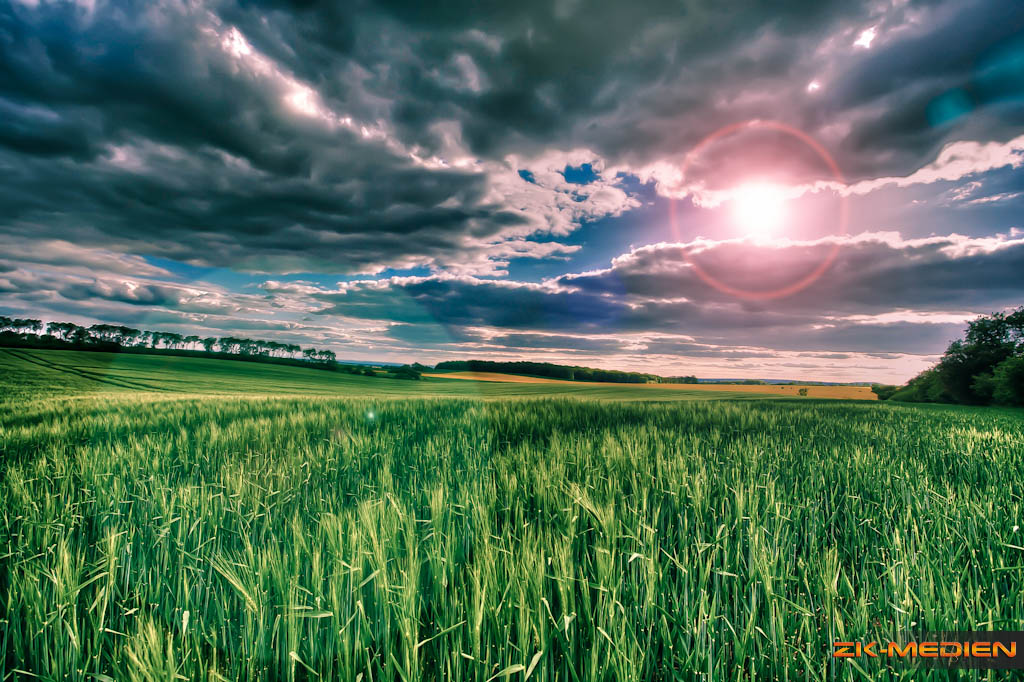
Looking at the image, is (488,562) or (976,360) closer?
(488,562)

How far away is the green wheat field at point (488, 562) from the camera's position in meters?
1.44

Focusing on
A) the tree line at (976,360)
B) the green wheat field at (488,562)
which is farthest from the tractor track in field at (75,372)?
the tree line at (976,360)

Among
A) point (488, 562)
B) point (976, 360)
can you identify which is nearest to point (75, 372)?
point (488, 562)

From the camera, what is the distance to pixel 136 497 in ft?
9.62

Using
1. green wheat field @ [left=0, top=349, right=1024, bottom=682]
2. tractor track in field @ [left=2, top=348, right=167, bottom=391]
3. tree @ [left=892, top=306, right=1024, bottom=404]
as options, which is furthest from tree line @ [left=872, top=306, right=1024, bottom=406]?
tractor track in field @ [left=2, top=348, right=167, bottom=391]

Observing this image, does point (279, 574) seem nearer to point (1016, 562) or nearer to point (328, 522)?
point (328, 522)

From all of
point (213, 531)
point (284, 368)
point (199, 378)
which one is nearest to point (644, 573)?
point (213, 531)

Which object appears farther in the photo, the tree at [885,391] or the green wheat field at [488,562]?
the tree at [885,391]

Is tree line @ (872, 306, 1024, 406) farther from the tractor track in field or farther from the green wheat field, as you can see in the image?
the tractor track in field

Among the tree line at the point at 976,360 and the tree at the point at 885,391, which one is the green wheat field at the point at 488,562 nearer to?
the tree line at the point at 976,360

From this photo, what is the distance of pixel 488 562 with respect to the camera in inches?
66.5

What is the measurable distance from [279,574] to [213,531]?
45.6 inches

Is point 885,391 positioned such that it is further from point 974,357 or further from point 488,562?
point 488,562

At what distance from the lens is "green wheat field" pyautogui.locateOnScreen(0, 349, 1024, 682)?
4.72ft
